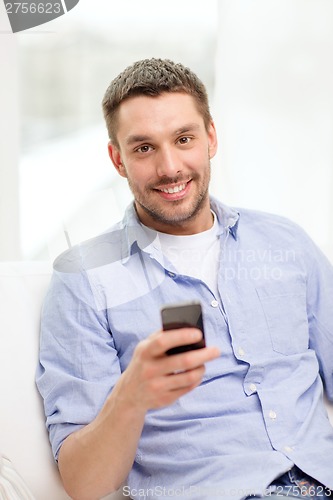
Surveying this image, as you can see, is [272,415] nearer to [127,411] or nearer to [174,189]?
[127,411]

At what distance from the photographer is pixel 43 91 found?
81.5 inches

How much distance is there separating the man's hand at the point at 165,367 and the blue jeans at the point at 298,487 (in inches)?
13.0

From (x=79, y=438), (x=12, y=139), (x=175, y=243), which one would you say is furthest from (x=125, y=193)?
(x=79, y=438)

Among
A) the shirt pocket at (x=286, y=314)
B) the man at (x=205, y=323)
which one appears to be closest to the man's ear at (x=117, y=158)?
the man at (x=205, y=323)

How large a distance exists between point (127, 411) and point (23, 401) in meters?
0.31

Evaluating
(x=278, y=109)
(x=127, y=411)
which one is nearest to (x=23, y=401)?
(x=127, y=411)

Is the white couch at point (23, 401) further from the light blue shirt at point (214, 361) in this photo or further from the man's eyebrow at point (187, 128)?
the man's eyebrow at point (187, 128)

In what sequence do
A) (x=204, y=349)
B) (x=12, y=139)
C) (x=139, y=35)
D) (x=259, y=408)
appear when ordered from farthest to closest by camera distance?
1. (x=139, y=35)
2. (x=12, y=139)
3. (x=259, y=408)
4. (x=204, y=349)

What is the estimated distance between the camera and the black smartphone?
900mm

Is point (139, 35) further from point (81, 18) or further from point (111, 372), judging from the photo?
point (111, 372)

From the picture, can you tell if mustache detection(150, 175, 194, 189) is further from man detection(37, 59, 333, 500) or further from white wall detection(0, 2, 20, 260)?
white wall detection(0, 2, 20, 260)

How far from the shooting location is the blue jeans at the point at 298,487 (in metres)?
1.16

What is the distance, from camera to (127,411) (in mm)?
1035

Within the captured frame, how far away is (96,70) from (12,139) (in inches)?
13.3
